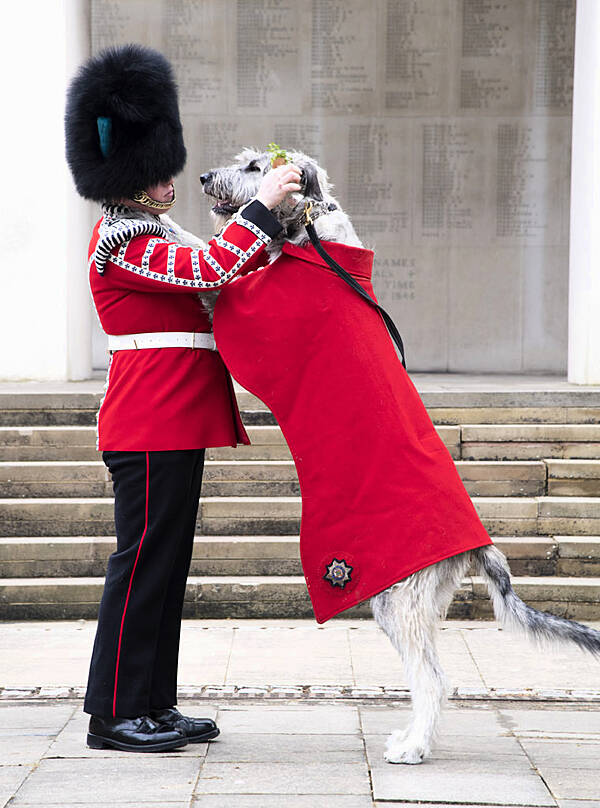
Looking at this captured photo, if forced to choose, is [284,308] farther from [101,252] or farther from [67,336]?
[67,336]

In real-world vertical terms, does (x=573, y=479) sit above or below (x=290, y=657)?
above

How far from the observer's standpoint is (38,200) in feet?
26.6

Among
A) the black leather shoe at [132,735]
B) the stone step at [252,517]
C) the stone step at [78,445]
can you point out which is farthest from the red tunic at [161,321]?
the stone step at [78,445]

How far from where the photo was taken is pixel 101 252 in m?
3.30

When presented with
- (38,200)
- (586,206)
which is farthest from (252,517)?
(586,206)

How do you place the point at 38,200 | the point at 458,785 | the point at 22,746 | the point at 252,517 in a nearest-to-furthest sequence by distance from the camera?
1. the point at 458,785
2. the point at 22,746
3. the point at 252,517
4. the point at 38,200

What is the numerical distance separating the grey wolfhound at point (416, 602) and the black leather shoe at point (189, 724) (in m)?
0.64

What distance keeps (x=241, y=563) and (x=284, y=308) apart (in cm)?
268

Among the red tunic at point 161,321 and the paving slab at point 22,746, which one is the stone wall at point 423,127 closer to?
the red tunic at point 161,321

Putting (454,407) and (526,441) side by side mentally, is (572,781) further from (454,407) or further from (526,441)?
(454,407)

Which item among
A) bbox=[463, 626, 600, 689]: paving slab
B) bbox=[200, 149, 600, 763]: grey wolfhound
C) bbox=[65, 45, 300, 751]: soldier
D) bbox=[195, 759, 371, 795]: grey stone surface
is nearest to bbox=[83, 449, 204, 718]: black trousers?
bbox=[65, 45, 300, 751]: soldier

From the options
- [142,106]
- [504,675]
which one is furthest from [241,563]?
[142,106]

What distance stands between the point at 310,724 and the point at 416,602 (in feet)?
2.80

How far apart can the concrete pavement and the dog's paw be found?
3cm
